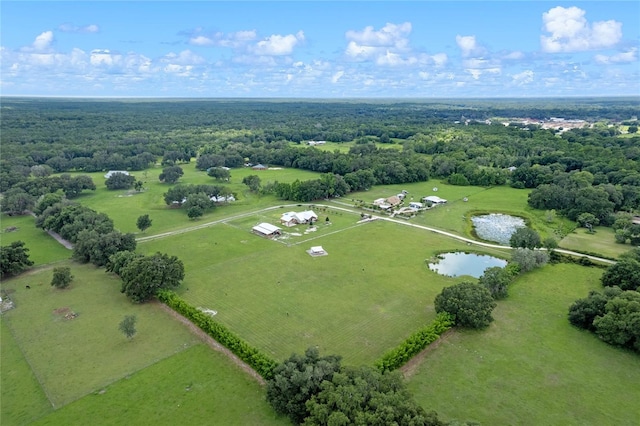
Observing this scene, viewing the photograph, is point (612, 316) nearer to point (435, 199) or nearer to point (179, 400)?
point (179, 400)

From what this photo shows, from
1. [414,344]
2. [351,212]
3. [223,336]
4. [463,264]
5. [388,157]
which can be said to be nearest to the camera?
[414,344]

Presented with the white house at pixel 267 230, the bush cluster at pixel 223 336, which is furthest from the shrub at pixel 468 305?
the white house at pixel 267 230

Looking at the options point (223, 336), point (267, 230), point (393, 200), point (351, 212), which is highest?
point (393, 200)

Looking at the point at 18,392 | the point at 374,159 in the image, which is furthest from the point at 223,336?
the point at 374,159

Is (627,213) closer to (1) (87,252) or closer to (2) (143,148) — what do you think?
(1) (87,252)

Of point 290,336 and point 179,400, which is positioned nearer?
point 179,400

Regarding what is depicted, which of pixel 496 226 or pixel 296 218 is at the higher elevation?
pixel 296 218
